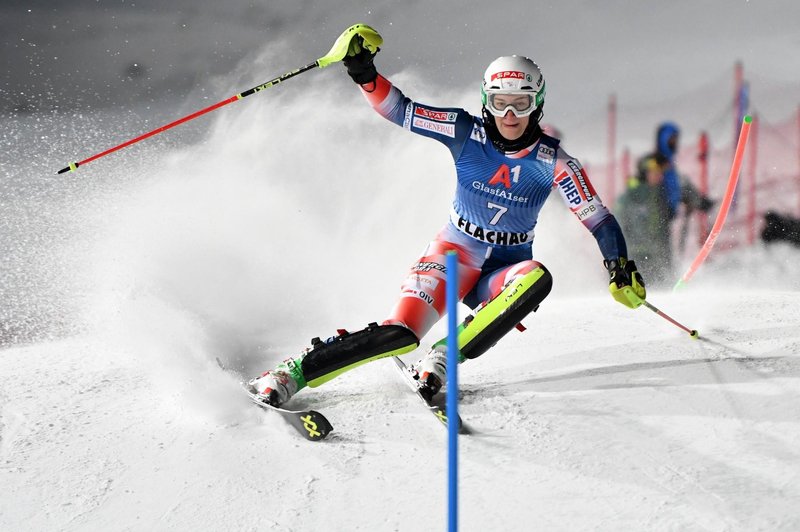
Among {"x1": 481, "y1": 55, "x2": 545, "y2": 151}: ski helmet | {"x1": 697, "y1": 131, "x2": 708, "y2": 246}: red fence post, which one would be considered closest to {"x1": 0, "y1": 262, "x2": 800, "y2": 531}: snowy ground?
{"x1": 481, "y1": 55, "x2": 545, "y2": 151}: ski helmet

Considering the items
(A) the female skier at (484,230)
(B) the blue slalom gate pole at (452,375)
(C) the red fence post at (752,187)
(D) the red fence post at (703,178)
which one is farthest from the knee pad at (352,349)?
(C) the red fence post at (752,187)

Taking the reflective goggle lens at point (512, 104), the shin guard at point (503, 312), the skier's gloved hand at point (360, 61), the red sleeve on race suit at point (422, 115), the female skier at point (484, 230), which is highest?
the skier's gloved hand at point (360, 61)

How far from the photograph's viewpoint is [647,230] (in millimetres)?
8305

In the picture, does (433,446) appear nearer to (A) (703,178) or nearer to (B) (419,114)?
(B) (419,114)

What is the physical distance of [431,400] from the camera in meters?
3.22

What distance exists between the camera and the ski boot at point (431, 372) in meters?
3.24

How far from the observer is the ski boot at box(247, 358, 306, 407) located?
3.16 metres

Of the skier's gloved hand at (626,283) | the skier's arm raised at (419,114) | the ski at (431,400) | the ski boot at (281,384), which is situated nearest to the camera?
the ski at (431,400)

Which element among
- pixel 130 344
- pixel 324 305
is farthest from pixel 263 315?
pixel 130 344

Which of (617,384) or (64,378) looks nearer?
(617,384)

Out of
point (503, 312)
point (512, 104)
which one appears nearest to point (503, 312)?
point (503, 312)

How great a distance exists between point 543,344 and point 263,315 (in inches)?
96.0

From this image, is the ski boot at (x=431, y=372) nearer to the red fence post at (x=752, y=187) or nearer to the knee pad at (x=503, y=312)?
the knee pad at (x=503, y=312)

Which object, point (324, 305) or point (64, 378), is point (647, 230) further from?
point (64, 378)
